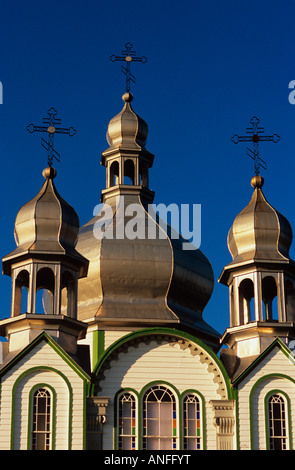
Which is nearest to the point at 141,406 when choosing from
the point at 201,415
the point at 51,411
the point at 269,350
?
the point at 201,415

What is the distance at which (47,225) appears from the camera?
4019 cm

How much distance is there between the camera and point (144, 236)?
43875 mm

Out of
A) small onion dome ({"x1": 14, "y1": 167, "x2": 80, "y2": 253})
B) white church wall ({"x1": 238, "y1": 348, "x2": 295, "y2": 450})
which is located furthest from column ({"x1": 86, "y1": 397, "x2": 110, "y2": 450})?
small onion dome ({"x1": 14, "y1": 167, "x2": 80, "y2": 253})

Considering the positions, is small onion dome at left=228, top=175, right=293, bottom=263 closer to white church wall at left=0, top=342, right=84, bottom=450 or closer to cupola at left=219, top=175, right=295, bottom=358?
cupola at left=219, top=175, right=295, bottom=358

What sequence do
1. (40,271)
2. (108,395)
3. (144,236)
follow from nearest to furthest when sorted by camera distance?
(108,395) < (40,271) < (144,236)

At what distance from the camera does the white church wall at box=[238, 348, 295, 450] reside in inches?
1457

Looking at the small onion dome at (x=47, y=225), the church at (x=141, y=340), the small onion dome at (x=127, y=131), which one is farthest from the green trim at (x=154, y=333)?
the small onion dome at (x=127, y=131)

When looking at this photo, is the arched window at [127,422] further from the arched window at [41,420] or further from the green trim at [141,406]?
the arched window at [41,420]

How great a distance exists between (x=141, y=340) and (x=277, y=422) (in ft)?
15.6

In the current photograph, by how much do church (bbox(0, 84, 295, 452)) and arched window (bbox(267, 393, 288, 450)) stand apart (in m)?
0.04

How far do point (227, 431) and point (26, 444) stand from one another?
5.91 metres

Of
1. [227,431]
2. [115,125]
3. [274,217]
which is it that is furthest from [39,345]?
[115,125]

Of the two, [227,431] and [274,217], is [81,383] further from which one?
[274,217]
